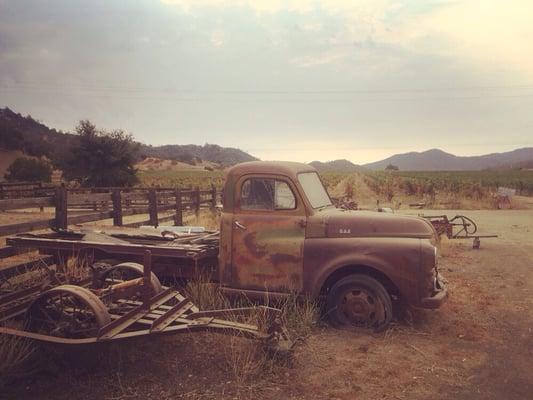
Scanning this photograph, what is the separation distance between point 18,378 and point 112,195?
641 centimetres

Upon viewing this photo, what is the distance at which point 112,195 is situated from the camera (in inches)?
412

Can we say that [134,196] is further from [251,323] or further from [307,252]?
[251,323]

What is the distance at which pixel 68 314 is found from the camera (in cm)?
478

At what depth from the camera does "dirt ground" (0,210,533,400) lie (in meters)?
4.19

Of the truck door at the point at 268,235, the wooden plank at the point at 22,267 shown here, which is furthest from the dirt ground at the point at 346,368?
the wooden plank at the point at 22,267

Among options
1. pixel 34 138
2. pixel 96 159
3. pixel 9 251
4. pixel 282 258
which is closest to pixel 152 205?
pixel 9 251

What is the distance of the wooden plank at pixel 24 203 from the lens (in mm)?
7308

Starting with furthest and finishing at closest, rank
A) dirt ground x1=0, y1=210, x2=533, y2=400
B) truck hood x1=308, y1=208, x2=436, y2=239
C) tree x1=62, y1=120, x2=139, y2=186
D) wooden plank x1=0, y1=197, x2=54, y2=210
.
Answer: tree x1=62, y1=120, x2=139, y2=186, wooden plank x1=0, y1=197, x2=54, y2=210, truck hood x1=308, y1=208, x2=436, y2=239, dirt ground x1=0, y1=210, x2=533, y2=400

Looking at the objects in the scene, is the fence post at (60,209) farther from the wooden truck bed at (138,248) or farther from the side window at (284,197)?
the side window at (284,197)

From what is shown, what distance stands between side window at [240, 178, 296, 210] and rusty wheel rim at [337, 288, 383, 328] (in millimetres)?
1257

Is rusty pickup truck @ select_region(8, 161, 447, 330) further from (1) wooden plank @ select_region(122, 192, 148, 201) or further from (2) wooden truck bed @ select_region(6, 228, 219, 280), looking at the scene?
(1) wooden plank @ select_region(122, 192, 148, 201)

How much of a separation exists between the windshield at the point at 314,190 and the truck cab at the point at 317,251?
29 mm

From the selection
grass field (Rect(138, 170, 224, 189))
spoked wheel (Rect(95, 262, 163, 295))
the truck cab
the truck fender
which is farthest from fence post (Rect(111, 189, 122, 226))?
grass field (Rect(138, 170, 224, 189))

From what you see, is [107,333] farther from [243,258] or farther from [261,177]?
[261,177]
